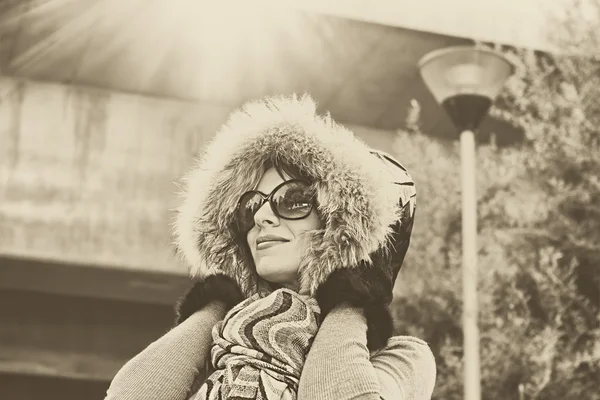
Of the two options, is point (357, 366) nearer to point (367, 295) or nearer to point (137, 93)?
point (367, 295)

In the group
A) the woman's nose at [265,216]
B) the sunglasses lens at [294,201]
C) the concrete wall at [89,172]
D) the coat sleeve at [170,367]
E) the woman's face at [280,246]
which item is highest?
the concrete wall at [89,172]

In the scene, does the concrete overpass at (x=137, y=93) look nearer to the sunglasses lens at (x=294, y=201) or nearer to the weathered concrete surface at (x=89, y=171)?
the weathered concrete surface at (x=89, y=171)

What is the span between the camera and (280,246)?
1640 millimetres

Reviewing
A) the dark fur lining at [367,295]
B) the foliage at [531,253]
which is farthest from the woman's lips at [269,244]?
the foliage at [531,253]

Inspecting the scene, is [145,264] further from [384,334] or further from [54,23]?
[384,334]

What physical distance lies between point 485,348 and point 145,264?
300cm

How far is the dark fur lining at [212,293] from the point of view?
67.3 inches

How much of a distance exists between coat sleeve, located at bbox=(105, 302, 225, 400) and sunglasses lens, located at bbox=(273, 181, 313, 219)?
25cm

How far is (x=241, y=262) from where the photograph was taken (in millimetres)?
1742

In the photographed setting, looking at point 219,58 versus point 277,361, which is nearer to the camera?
point 277,361

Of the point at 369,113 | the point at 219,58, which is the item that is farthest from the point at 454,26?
the point at 219,58

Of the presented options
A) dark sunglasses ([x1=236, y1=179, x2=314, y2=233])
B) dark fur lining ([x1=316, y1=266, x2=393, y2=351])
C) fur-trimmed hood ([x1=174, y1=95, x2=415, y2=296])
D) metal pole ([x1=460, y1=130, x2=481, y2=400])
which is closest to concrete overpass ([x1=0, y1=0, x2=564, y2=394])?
metal pole ([x1=460, y1=130, x2=481, y2=400])

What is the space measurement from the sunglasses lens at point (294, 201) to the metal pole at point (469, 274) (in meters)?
3.65

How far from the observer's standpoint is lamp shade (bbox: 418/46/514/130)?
5.44 meters
